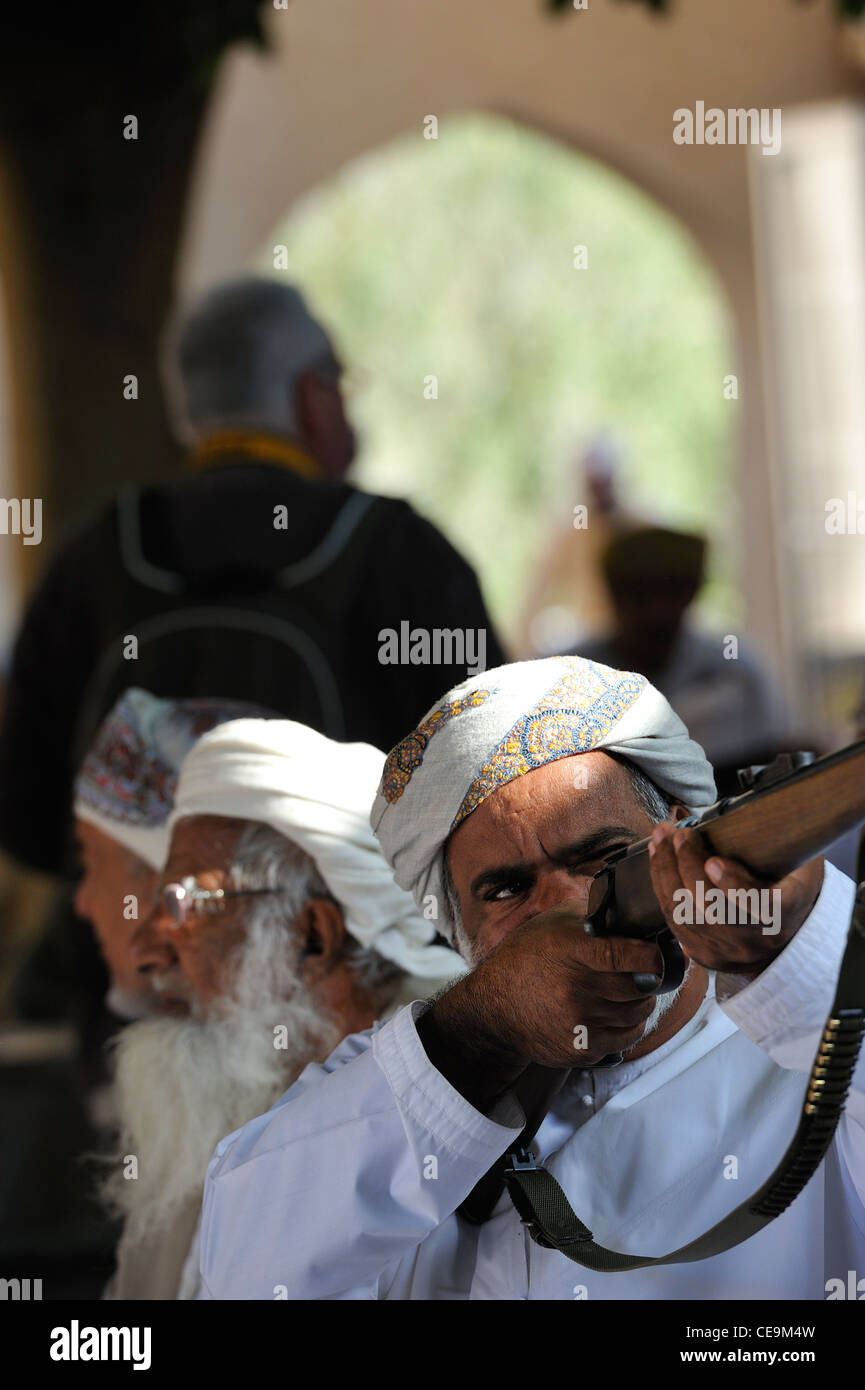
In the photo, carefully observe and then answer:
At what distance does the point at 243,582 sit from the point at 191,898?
499 millimetres

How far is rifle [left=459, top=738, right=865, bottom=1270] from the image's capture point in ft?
3.96

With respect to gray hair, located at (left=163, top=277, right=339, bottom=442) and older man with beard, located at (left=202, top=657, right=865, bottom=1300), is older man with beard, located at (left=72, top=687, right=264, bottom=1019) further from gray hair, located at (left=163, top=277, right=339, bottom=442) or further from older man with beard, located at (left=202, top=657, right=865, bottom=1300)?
older man with beard, located at (left=202, top=657, right=865, bottom=1300)

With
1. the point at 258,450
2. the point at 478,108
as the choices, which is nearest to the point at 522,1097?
the point at 258,450

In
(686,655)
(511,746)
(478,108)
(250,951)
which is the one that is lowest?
(250,951)

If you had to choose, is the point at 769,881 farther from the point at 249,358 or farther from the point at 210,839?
the point at 249,358

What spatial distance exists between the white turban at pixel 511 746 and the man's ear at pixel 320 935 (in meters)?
0.33

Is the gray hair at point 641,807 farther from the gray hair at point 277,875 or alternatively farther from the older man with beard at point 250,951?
the gray hair at point 277,875

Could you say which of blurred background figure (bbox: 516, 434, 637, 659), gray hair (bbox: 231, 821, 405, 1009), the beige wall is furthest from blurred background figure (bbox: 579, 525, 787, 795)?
the beige wall

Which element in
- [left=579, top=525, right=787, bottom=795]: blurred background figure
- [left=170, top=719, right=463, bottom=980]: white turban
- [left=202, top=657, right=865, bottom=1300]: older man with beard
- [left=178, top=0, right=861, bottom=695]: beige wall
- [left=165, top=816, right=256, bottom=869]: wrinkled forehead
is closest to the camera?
[left=202, top=657, right=865, bottom=1300]: older man with beard

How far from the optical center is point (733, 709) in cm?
218

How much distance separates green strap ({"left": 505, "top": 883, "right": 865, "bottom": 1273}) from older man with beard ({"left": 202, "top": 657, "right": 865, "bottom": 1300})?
0.02m

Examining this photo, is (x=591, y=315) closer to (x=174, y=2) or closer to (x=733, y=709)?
(x=174, y=2)

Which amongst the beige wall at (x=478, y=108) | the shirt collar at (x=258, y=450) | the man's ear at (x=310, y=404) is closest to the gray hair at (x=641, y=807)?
the shirt collar at (x=258, y=450)

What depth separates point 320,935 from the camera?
2.11 meters
